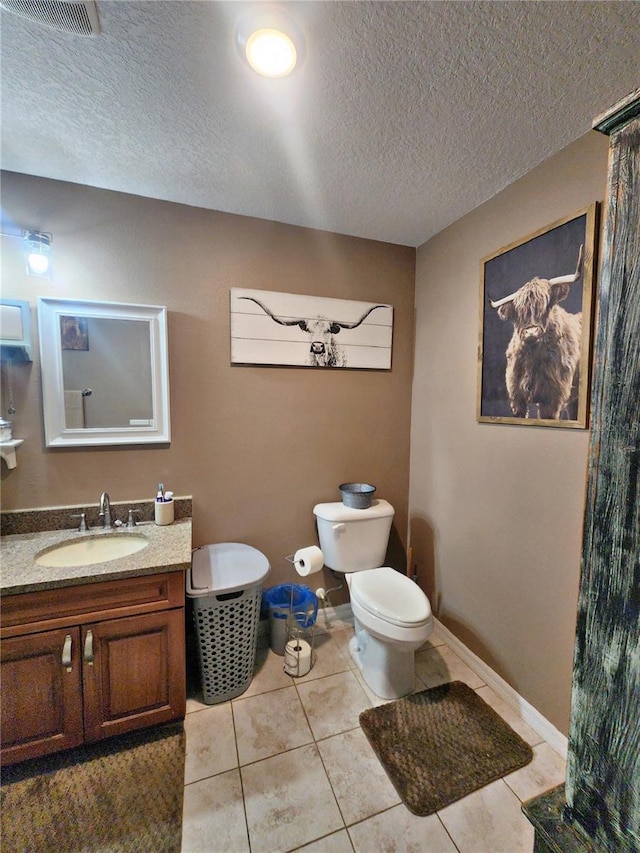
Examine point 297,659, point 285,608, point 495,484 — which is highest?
point 495,484

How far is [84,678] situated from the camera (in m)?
1.30

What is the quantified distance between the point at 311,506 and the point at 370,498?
364 millimetres

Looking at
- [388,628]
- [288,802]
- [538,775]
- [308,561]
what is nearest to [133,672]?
[288,802]

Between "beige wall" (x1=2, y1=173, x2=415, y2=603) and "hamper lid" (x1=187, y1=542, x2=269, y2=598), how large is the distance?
113 millimetres

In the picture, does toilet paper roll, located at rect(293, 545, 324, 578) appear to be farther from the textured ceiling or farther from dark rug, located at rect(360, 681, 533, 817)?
the textured ceiling

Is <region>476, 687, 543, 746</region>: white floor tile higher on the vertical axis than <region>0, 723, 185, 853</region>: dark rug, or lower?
lower

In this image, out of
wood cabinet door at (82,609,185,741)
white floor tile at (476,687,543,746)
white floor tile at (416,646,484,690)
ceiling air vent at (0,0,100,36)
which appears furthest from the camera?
white floor tile at (416,646,484,690)

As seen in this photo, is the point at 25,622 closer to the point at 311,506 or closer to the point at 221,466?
the point at 221,466

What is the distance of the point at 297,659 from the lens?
1.76 metres

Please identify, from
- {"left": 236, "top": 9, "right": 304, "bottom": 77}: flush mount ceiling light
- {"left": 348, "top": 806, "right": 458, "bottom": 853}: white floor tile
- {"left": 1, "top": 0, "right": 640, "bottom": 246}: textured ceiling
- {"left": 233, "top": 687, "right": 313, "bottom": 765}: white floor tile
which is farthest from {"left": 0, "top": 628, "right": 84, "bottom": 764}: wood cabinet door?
{"left": 236, "top": 9, "right": 304, "bottom": 77}: flush mount ceiling light

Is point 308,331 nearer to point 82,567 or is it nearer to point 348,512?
point 348,512

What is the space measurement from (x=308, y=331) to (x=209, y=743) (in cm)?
200

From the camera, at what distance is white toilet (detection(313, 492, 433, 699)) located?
154cm

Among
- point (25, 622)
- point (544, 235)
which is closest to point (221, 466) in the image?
point (25, 622)
